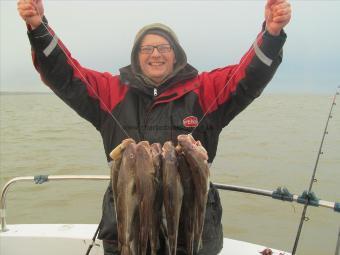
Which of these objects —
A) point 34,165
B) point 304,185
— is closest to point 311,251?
point 304,185

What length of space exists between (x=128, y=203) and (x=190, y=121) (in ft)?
3.39

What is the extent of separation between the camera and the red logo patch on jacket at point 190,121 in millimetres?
3202

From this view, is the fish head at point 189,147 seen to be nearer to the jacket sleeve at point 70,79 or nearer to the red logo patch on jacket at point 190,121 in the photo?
the red logo patch on jacket at point 190,121

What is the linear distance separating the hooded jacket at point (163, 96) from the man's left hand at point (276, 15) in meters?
0.07

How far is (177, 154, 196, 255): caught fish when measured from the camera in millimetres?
2432

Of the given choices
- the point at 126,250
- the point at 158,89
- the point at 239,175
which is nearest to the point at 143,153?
the point at 126,250

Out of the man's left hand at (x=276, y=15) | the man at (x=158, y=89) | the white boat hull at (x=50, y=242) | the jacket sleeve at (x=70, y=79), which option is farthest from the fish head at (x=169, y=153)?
the white boat hull at (x=50, y=242)

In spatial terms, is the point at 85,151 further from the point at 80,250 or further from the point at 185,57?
the point at 185,57

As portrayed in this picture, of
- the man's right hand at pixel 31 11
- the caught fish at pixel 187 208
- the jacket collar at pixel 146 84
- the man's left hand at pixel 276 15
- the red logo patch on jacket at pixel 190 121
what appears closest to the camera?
the caught fish at pixel 187 208

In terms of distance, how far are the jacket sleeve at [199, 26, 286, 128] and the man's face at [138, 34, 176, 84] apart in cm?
31

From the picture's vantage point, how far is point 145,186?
91.0 inches

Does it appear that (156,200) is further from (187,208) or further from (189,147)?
(189,147)

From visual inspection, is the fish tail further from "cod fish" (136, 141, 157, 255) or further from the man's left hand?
the man's left hand

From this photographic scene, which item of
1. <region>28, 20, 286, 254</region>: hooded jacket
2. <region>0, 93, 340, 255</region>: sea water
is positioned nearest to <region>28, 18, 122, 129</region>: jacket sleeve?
<region>28, 20, 286, 254</region>: hooded jacket
